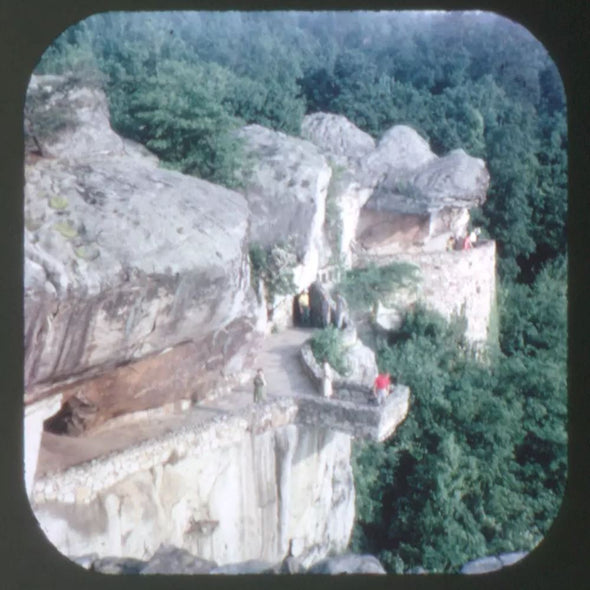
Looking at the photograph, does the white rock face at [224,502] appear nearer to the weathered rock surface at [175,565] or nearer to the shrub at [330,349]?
the shrub at [330,349]

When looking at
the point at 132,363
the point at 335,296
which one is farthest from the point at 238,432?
the point at 335,296

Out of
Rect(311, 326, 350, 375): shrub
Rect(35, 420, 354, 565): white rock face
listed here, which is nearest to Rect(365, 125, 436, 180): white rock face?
Rect(311, 326, 350, 375): shrub

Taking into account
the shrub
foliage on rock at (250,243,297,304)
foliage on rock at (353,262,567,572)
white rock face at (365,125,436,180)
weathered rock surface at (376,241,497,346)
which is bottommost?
foliage on rock at (353,262,567,572)

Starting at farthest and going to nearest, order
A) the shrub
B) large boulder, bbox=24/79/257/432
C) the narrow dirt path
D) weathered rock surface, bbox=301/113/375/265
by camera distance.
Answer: weathered rock surface, bbox=301/113/375/265 → the shrub → the narrow dirt path → large boulder, bbox=24/79/257/432

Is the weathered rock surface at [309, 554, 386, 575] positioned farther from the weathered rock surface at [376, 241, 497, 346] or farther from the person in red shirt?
the weathered rock surface at [376, 241, 497, 346]

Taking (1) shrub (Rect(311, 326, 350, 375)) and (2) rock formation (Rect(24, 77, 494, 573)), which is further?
(1) shrub (Rect(311, 326, 350, 375))

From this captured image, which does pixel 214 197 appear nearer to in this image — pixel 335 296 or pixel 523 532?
pixel 335 296

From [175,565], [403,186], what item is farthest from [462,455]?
[175,565]

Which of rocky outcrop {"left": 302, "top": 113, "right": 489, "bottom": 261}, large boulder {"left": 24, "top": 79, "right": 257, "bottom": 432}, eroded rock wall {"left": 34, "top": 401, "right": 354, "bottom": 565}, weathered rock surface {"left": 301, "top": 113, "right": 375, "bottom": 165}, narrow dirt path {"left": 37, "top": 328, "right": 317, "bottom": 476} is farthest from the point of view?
rocky outcrop {"left": 302, "top": 113, "right": 489, "bottom": 261}
